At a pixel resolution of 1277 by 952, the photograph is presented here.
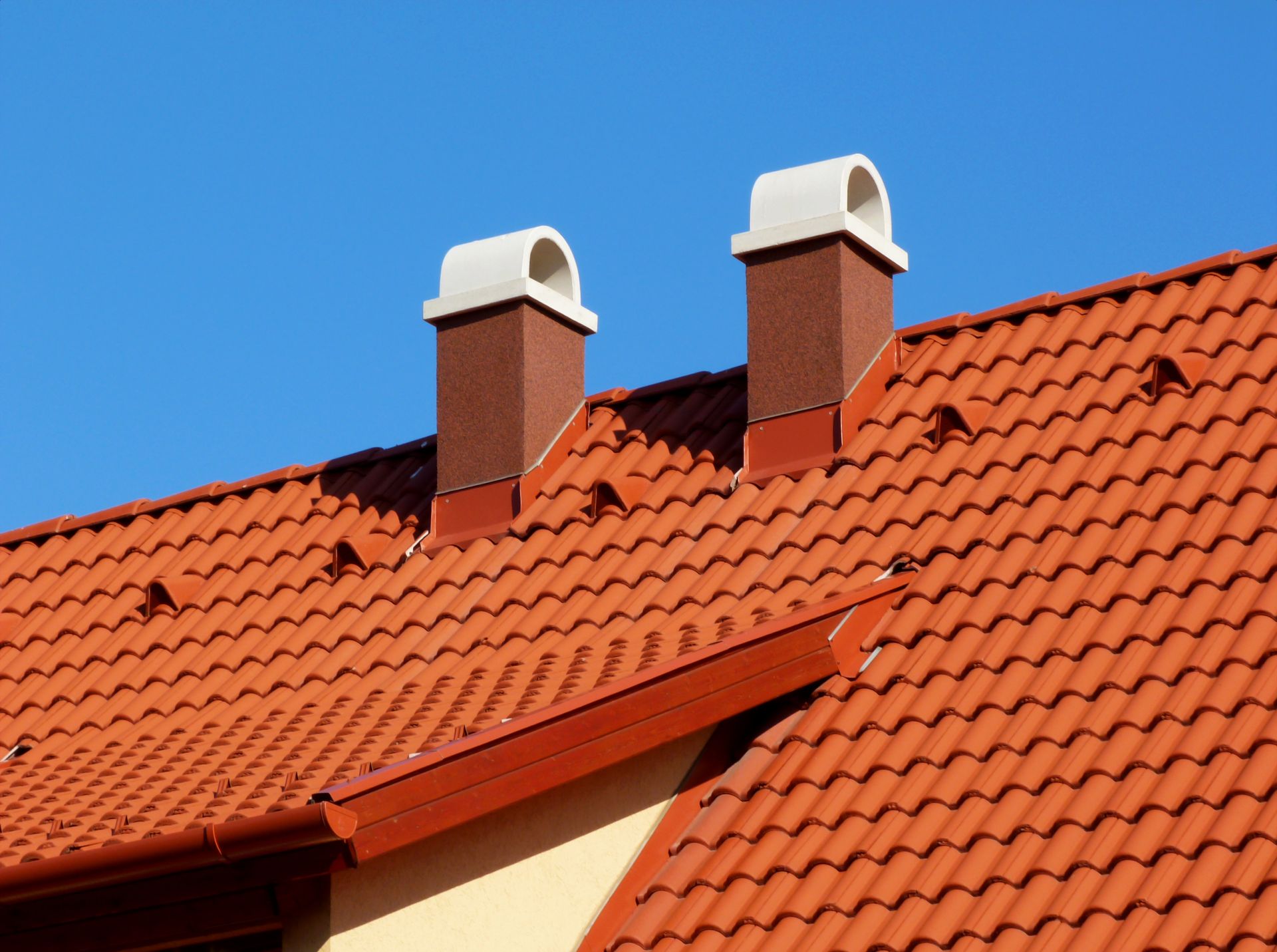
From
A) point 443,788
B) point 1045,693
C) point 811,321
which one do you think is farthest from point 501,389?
point 443,788

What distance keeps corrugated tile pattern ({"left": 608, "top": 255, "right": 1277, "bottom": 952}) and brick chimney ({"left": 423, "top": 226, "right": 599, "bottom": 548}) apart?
66.1 inches

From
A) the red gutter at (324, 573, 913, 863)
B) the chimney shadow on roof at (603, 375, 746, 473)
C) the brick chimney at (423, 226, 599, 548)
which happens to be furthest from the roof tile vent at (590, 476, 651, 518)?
the red gutter at (324, 573, 913, 863)

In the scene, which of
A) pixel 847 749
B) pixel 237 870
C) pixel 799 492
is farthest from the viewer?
pixel 799 492

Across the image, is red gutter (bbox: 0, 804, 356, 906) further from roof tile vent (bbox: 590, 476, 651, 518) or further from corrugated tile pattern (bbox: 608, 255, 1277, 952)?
roof tile vent (bbox: 590, 476, 651, 518)

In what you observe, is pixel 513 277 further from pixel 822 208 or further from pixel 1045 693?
pixel 1045 693

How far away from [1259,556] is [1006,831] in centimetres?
163

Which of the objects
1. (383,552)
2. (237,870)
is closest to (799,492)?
(383,552)

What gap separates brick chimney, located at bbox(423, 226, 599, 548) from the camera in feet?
31.6

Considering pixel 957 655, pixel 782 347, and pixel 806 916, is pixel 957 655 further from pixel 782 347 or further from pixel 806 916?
pixel 782 347

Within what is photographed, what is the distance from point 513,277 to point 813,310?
5.79 feet

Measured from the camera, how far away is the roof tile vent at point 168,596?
31.6 ft

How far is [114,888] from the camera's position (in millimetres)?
6027

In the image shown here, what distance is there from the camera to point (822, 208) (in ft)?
30.7

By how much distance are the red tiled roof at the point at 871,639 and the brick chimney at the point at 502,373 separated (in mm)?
207
